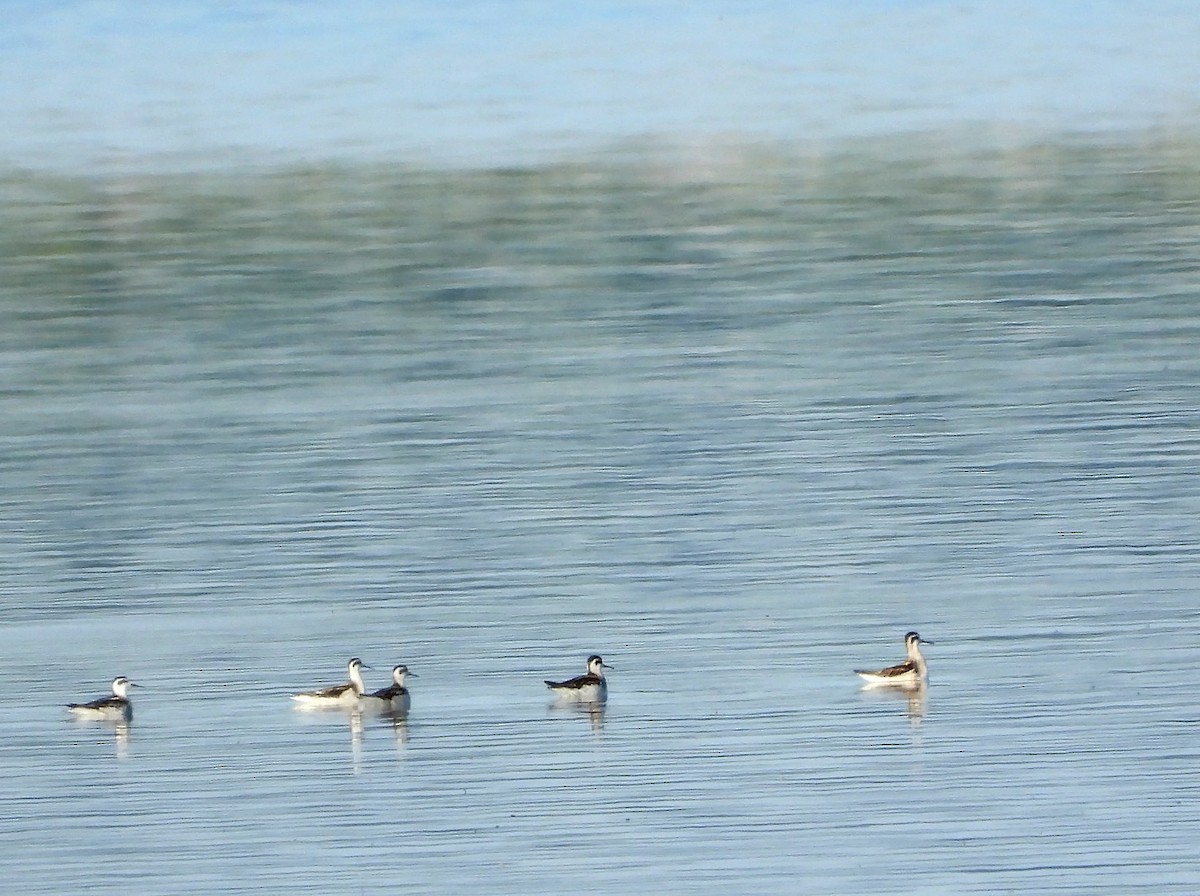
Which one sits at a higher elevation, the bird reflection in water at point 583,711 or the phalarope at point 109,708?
the phalarope at point 109,708

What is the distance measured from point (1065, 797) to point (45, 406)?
2349 cm

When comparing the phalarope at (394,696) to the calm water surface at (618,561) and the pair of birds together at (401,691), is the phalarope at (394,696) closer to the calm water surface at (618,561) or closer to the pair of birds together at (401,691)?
the pair of birds together at (401,691)

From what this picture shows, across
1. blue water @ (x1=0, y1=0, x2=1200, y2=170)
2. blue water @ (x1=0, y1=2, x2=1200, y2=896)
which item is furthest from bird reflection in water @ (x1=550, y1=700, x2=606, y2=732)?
blue water @ (x1=0, y1=0, x2=1200, y2=170)

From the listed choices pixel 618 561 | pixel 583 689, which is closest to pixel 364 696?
pixel 583 689

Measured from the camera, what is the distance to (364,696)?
846 inches

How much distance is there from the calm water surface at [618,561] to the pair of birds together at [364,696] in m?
0.15

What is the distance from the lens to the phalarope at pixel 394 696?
21.5 m

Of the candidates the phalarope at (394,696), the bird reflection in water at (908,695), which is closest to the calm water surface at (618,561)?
the bird reflection in water at (908,695)

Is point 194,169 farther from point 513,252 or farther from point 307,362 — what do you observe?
point 307,362

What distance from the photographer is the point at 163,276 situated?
173 ft

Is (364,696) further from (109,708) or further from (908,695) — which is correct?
(908,695)

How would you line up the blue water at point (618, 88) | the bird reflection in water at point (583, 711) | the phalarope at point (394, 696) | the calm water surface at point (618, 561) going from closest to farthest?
the calm water surface at point (618, 561) < the bird reflection in water at point (583, 711) < the phalarope at point (394, 696) < the blue water at point (618, 88)

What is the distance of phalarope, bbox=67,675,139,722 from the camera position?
21.3 meters

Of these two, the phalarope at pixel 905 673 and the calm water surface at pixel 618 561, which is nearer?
the calm water surface at pixel 618 561
